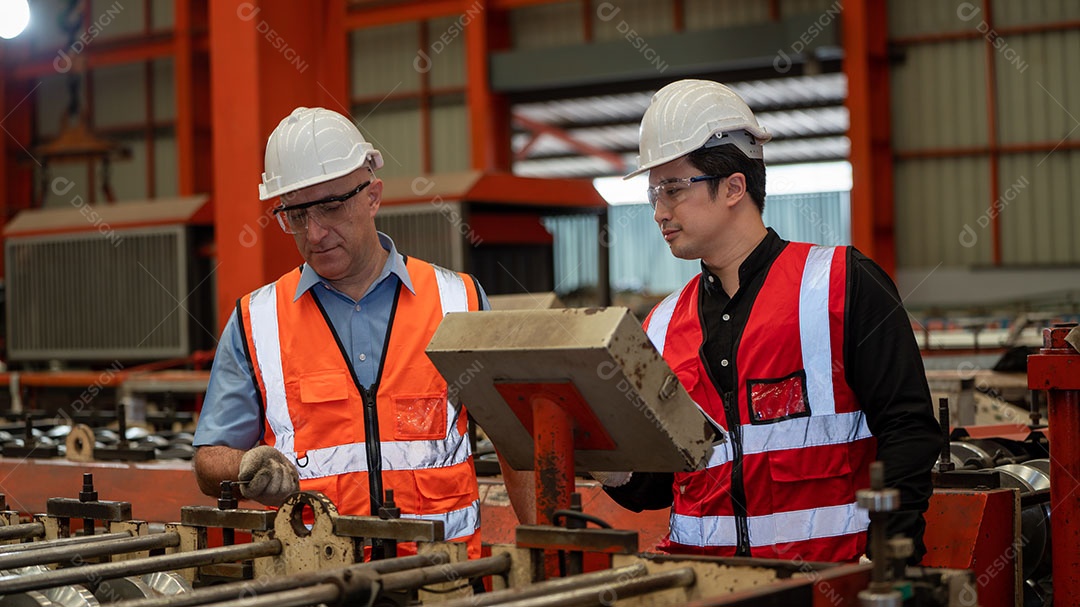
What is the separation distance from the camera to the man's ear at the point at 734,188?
2.28 m

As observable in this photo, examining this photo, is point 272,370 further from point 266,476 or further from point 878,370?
point 878,370

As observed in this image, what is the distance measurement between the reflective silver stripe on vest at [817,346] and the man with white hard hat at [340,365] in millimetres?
733

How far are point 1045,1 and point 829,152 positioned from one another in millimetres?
6638

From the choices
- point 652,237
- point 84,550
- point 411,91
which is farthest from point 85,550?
point 652,237

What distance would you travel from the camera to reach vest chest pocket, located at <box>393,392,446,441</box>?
8.02 feet

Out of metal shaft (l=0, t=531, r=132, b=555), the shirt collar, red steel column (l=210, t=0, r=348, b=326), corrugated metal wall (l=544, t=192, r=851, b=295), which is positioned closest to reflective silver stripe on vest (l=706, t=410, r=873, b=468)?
the shirt collar

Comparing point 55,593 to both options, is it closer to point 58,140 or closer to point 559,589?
point 559,589

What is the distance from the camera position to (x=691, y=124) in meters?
2.27

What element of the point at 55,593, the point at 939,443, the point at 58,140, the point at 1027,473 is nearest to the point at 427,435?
the point at 55,593

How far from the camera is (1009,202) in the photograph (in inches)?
391

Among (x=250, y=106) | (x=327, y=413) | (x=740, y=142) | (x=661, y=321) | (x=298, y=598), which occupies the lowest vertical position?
(x=298, y=598)

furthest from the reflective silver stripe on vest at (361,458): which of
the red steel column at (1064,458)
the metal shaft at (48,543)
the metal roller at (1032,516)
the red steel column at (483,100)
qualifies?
the red steel column at (483,100)

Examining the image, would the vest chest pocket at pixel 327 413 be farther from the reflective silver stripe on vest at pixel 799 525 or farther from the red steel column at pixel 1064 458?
the red steel column at pixel 1064 458

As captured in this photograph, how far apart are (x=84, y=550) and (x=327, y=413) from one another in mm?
603
